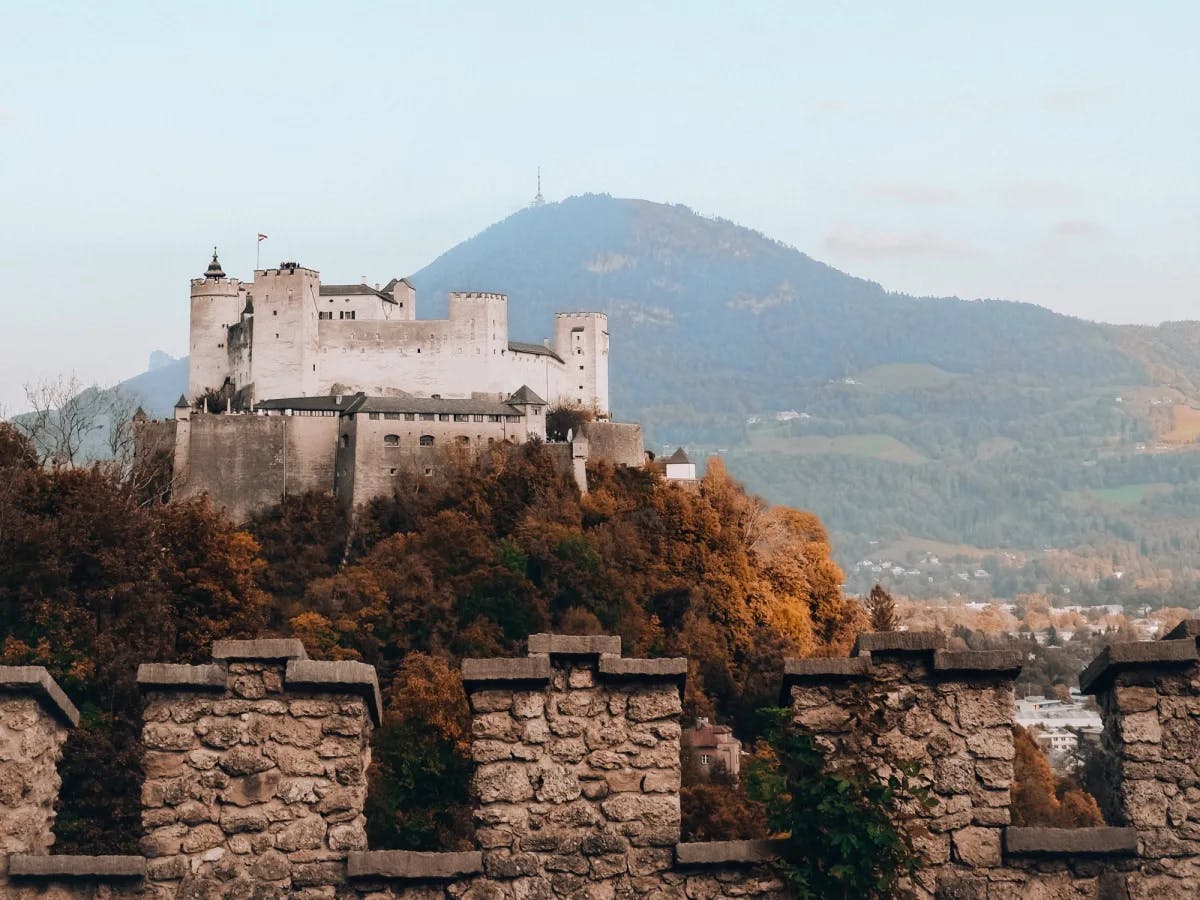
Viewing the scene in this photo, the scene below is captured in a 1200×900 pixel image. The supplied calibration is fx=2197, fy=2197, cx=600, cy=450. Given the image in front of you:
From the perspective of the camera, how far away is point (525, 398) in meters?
99.6

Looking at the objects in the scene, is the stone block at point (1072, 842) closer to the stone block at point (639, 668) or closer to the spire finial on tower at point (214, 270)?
the stone block at point (639, 668)

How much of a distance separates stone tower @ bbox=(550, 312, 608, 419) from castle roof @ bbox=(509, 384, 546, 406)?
8831 millimetres

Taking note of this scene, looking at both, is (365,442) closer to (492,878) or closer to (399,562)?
(399,562)

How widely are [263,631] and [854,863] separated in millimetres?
54263

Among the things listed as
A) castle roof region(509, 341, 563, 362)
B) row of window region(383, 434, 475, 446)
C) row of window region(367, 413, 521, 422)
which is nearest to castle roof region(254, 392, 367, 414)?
row of window region(367, 413, 521, 422)

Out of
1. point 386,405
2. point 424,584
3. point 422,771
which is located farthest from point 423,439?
point 422,771

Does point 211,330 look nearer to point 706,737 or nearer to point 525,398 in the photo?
point 525,398

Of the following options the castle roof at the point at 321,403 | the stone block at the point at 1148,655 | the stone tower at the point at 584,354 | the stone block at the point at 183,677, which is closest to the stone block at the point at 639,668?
the stone block at the point at 183,677

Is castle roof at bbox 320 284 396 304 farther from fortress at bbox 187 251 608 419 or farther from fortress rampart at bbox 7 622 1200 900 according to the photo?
fortress rampart at bbox 7 622 1200 900

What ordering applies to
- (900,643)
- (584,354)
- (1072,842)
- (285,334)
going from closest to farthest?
(1072,842) < (900,643) < (285,334) < (584,354)

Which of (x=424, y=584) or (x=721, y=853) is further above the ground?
(x=424, y=584)

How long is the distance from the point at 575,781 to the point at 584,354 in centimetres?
10262

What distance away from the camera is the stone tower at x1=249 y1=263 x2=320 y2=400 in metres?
99.8

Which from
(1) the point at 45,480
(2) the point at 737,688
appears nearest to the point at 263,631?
(1) the point at 45,480
